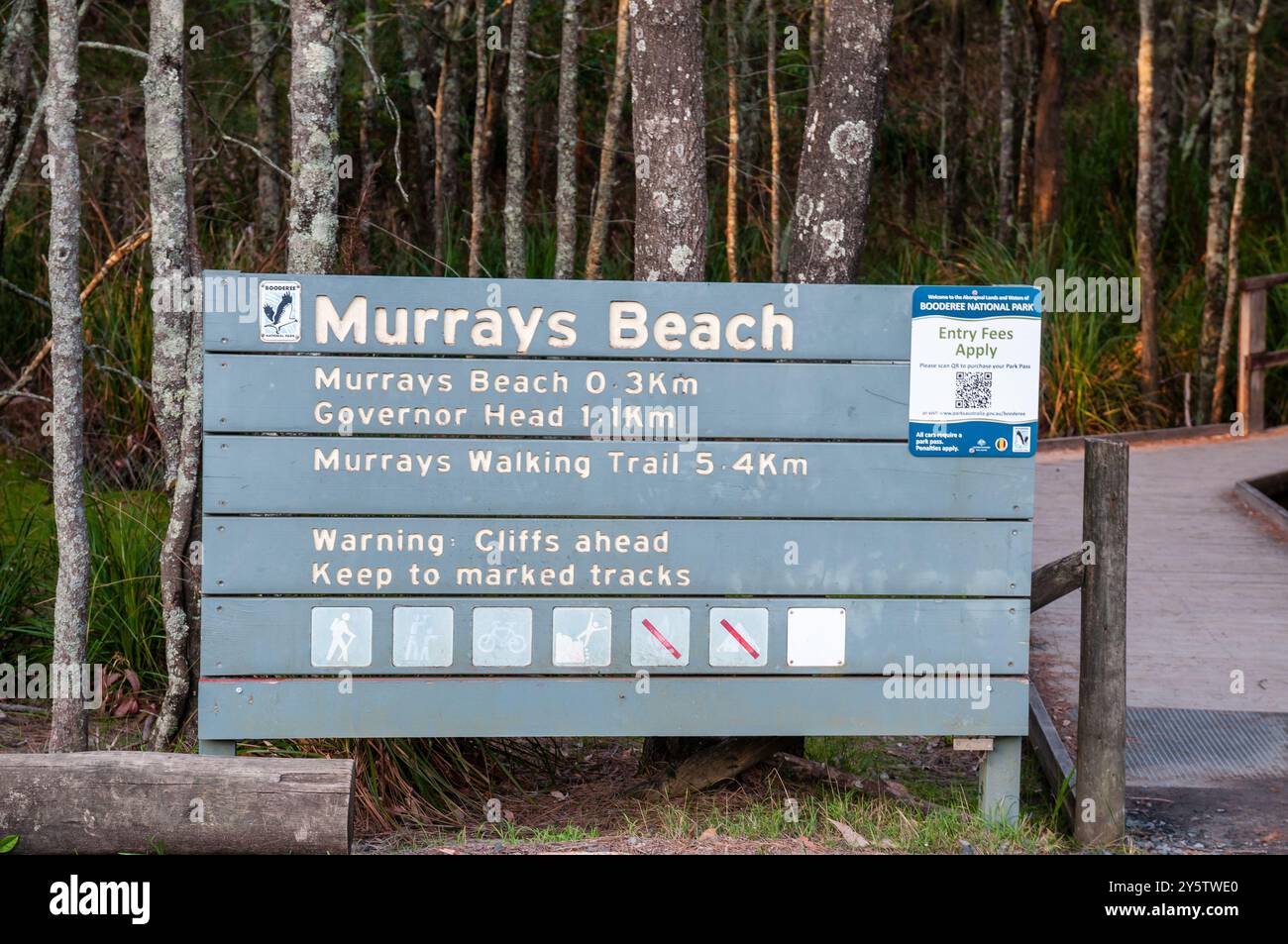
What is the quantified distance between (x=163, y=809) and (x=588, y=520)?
1480 millimetres

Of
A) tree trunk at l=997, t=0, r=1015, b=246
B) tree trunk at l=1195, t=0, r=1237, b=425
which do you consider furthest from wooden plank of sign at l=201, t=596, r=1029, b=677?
tree trunk at l=997, t=0, r=1015, b=246

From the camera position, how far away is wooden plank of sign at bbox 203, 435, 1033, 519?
167 inches

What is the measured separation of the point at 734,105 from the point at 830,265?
7.70 m

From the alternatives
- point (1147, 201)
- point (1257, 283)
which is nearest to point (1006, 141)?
point (1147, 201)

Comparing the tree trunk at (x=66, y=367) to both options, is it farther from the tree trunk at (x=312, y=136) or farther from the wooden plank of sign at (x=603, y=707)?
the wooden plank of sign at (x=603, y=707)

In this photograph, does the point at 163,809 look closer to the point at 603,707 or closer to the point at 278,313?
the point at 603,707

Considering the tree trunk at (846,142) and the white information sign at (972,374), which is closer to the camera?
the white information sign at (972,374)

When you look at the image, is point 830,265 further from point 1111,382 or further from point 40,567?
point 1111,382

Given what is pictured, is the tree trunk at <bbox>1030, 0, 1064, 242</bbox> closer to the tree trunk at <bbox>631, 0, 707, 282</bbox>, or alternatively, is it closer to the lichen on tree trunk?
the lichen on tree trunk

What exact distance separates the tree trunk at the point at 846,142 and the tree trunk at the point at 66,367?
265cm

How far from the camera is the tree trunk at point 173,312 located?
16.9 feet

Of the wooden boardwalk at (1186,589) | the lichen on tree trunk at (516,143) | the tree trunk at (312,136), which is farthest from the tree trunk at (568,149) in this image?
the tree trunk at (312,136)

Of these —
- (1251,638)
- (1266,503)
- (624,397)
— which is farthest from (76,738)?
(1266,503)

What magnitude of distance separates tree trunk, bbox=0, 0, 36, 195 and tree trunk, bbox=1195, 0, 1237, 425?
9121mm
